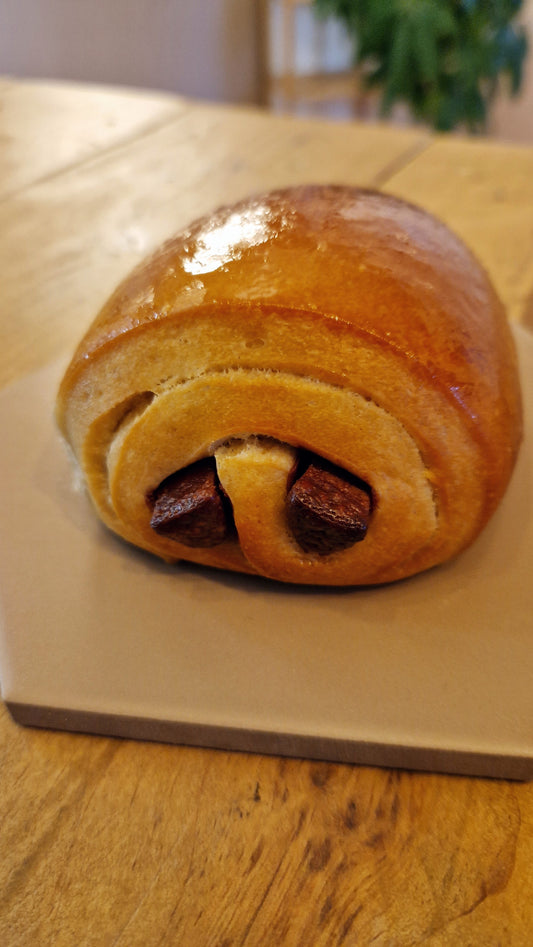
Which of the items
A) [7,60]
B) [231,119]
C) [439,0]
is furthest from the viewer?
[7,60]

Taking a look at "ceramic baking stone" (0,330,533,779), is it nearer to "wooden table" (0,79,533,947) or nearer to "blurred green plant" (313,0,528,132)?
"wooden table" (0,79,533,947)

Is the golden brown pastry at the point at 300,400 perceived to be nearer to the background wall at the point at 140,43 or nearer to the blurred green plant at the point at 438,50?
the blurred green plant at the point at 438,50

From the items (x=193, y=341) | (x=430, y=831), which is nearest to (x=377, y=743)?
(x=430, y=831)

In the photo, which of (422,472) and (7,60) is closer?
(422,472)

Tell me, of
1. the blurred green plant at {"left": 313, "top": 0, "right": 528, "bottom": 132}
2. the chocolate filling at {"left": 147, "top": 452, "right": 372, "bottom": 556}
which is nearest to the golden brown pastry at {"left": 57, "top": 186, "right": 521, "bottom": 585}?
the chocolate filling at {"left": 147, "top": 452, "right": 372, "bottom": 556}

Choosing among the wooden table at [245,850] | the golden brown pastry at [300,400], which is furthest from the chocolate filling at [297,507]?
the wooden table at [245,850]

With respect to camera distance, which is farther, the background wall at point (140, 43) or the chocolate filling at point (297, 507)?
the background wall at point (140, 43)

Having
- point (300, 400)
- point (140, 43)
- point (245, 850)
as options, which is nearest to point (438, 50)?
point (140, 43)

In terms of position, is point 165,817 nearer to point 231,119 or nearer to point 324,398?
point 324,398
